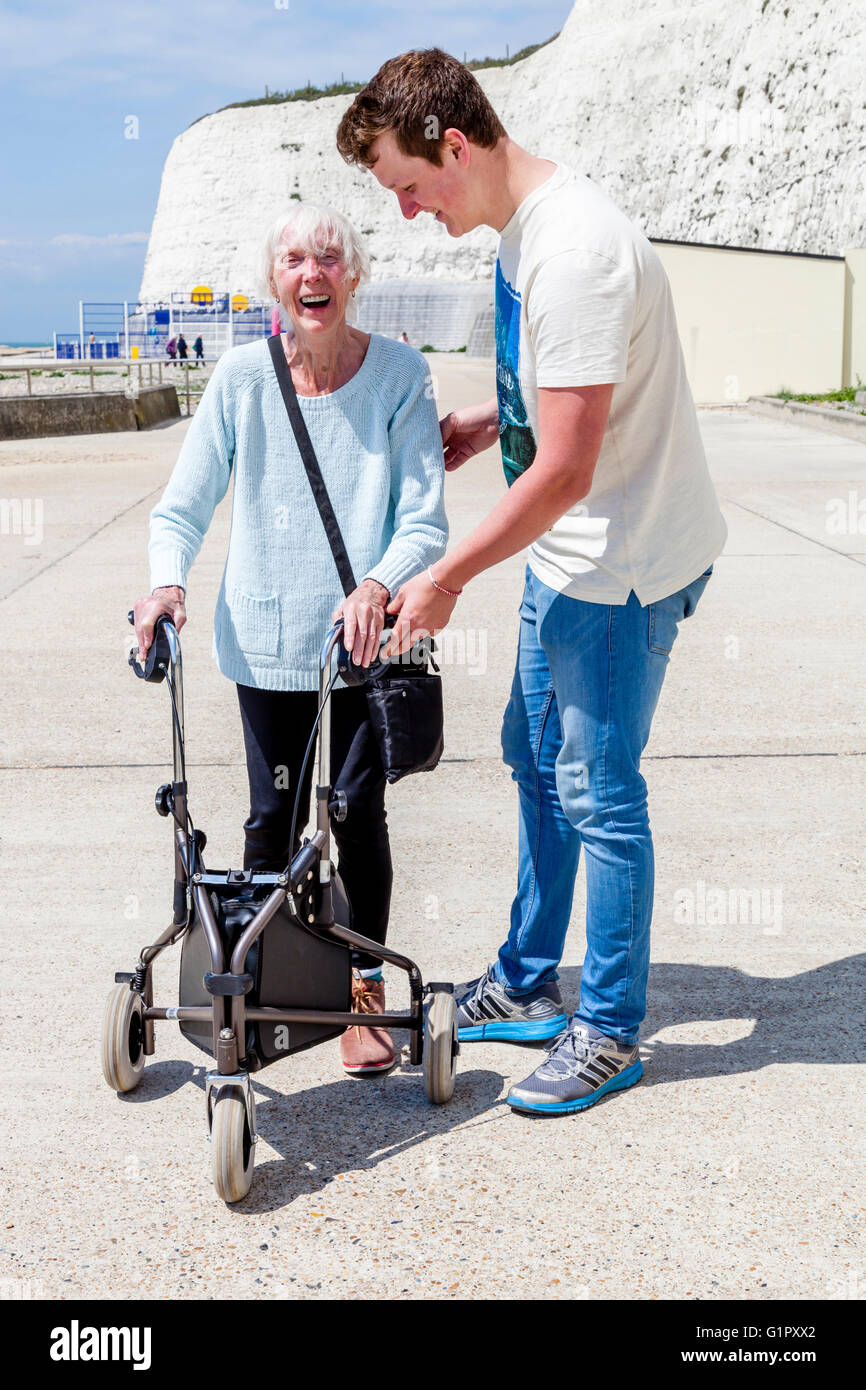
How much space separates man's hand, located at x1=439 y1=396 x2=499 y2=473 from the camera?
10.4ft

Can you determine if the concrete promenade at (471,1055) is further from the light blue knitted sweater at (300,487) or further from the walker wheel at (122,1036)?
the light blue knitted sweater at (300,487)

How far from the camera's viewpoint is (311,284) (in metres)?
2.72

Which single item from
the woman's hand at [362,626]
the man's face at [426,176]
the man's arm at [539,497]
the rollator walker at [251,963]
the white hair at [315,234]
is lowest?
the rollator walker at [251,963]

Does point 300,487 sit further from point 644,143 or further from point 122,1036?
point 644,143

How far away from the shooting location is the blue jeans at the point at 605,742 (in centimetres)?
276

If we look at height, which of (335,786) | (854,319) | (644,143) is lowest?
(335,786)

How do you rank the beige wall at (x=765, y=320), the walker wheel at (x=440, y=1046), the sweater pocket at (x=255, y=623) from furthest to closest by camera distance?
the beige wall at (x=765, y=320), the sweater pocket at (x=255, y=623), the walker wheel at (x=440, y=1046)

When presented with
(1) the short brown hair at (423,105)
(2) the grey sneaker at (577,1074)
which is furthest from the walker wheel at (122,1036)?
(1) the short brown hair at (423,105)

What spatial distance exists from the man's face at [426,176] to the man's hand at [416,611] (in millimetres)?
646

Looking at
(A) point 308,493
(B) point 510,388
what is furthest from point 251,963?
(B) point 510,388

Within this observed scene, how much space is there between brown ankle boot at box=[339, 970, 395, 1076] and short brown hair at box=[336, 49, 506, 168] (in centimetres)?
173

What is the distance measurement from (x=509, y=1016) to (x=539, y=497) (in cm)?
132

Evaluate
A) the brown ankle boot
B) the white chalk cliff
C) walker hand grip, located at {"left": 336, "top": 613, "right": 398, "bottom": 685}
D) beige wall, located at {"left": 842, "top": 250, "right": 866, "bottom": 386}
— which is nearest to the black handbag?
walker hand grip, located at {"left": 336, "top": 613, "right": 398, "bottom": 685}

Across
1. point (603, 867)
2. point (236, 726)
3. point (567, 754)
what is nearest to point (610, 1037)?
point (603, 867)
